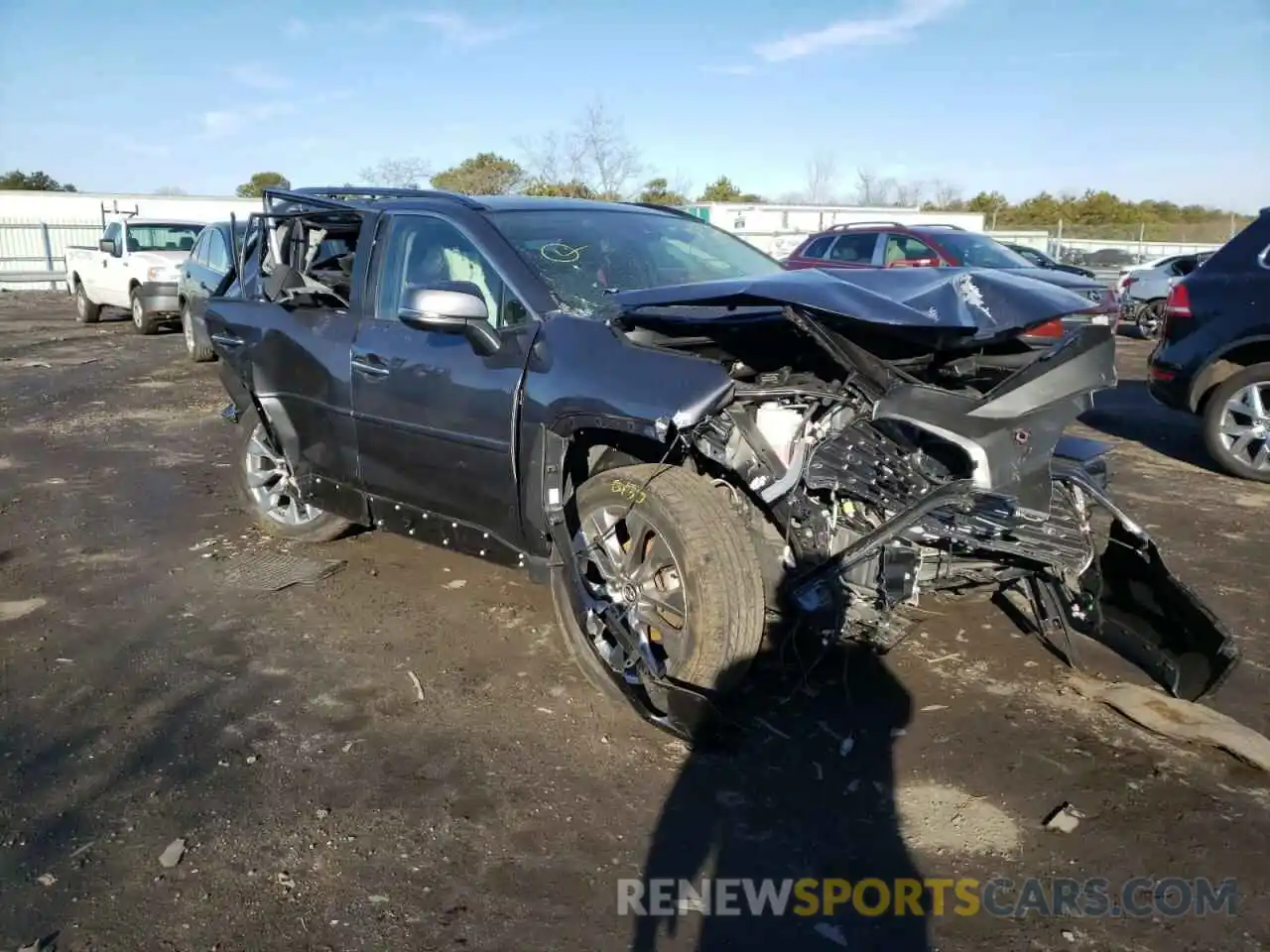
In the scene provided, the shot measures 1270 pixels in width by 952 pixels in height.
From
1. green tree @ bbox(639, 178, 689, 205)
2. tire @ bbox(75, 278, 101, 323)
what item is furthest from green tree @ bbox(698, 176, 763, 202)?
tire @ bbox(75, 278, 101, 323)

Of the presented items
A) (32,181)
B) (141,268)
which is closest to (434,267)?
(141,268)

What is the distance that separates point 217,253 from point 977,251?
9.43 metres

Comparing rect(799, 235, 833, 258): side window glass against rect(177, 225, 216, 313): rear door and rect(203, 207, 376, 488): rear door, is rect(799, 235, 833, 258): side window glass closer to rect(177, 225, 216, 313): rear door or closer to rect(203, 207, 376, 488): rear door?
rect(177, 225, 216, 313): rear door

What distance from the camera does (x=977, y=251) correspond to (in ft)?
39.2

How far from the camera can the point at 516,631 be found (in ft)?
14.6

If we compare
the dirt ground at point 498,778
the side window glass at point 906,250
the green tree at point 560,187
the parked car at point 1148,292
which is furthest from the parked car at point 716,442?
the green tree at point 560,187

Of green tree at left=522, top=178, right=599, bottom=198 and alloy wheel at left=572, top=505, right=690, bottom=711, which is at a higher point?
green tree at left=522, top=178, right=599, bottom=198

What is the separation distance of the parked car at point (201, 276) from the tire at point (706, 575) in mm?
9336

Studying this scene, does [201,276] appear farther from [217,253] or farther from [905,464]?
[905,464]

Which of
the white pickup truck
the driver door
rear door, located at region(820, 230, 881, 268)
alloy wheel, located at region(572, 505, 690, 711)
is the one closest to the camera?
alloy wheel, located at region(572, 505, 690, 711)

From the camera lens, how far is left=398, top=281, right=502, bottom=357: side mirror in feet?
11.7

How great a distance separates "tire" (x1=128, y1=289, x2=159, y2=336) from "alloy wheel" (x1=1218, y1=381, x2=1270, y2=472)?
14694 mm

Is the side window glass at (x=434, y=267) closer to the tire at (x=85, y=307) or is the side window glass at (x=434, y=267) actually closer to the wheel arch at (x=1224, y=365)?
the wheel arch at (x=1224, y=365)

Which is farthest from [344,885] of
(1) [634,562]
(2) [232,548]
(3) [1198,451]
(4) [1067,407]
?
(3) [1198,451]
